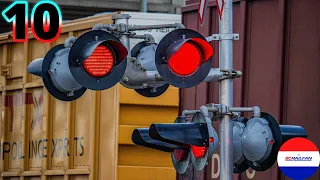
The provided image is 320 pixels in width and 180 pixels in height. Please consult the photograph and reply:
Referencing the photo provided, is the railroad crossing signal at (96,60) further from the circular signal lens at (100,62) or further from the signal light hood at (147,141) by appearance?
the signal light hood at (147,141)

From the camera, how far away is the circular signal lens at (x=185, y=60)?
7.29 metres

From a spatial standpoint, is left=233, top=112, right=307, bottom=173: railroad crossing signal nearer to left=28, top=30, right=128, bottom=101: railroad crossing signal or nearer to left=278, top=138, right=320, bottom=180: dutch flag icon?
left=278, top=138, right=320, bottom=180: dutch flag icon

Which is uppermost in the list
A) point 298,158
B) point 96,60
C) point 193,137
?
point 96,60

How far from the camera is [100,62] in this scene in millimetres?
7273

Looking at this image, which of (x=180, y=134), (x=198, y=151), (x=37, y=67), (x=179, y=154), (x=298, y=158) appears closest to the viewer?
(x=180, y=134)

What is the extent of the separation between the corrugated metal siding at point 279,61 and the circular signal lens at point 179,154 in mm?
2469

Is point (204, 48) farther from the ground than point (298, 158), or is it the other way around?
point (204, 48)

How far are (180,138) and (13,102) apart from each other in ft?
31.3

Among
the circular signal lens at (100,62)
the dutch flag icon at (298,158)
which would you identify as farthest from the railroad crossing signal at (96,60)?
the dutch flag icon at (298,158)

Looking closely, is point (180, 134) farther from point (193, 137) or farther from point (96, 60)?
point (96, 60)

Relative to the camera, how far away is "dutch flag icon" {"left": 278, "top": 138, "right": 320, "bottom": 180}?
791cm

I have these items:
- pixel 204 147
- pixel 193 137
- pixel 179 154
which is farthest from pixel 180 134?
pixel 179 154

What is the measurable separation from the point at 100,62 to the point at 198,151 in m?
1.00

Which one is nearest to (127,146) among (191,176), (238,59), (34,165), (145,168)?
(145,168)
